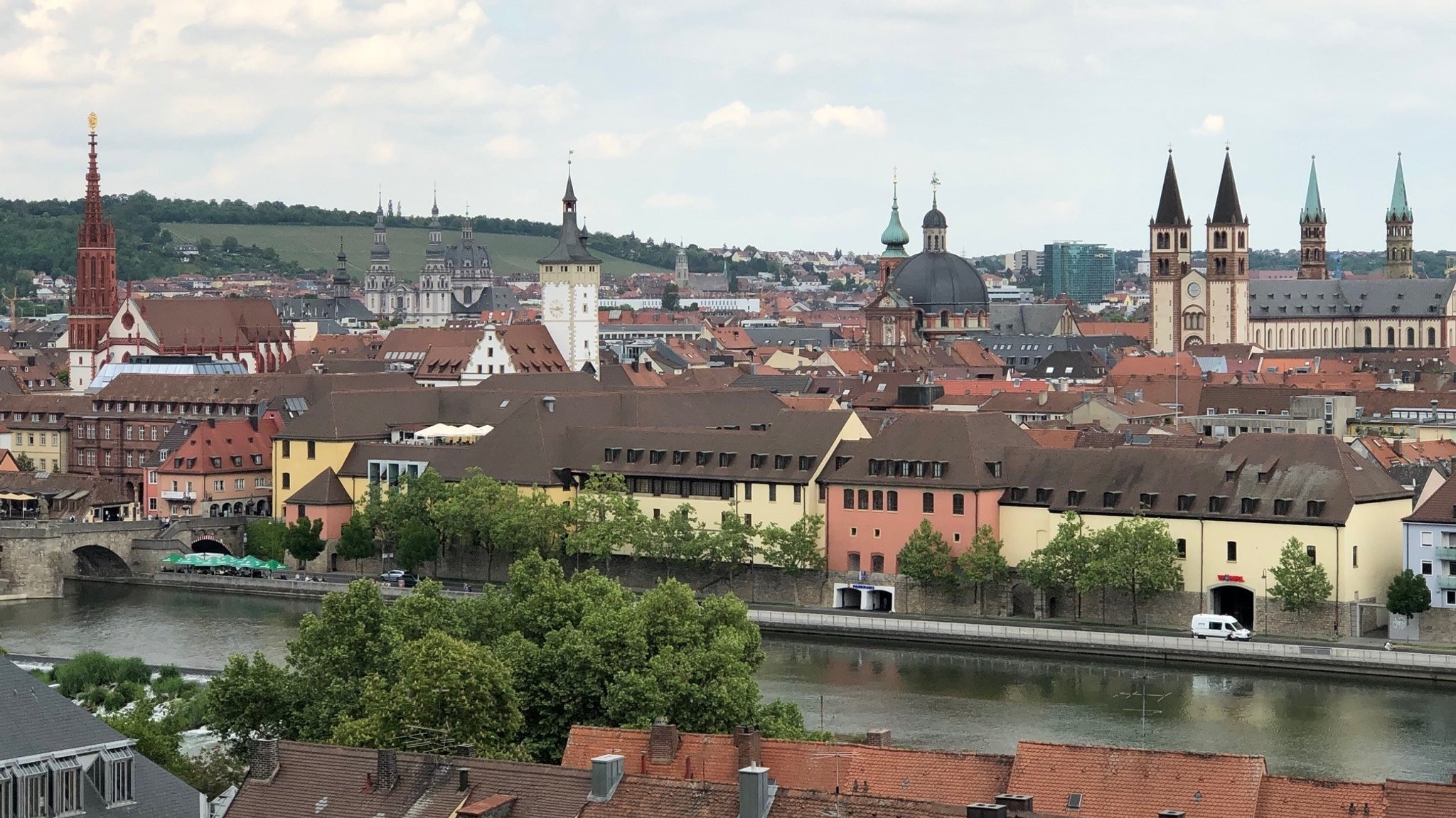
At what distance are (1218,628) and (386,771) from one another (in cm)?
3962

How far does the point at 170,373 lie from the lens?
114 metres

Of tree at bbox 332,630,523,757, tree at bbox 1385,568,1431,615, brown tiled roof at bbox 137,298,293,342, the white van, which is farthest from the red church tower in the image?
tree at bbox 332,630,523,757

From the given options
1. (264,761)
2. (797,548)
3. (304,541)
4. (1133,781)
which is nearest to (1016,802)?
(1133,781)

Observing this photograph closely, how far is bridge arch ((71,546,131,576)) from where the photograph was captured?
299 ft

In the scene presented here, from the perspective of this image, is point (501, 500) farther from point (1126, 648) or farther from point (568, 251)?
point (568, 251)

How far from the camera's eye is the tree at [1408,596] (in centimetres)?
6731

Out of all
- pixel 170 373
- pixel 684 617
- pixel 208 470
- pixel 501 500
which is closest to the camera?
pixel 684 617

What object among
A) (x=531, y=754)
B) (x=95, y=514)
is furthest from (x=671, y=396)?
(x=531, y=754)

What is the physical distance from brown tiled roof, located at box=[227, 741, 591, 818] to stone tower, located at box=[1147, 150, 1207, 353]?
515ft

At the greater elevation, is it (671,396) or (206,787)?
(671,396)

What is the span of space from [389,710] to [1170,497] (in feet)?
121

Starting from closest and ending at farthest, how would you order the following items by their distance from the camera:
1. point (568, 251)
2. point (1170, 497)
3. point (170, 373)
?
point (1170, 497) → point (170, 373) → point (568, 251)

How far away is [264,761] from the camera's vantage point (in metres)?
33.6

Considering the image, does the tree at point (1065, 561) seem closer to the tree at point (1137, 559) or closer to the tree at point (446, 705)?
the tree at point (1137, 559)
